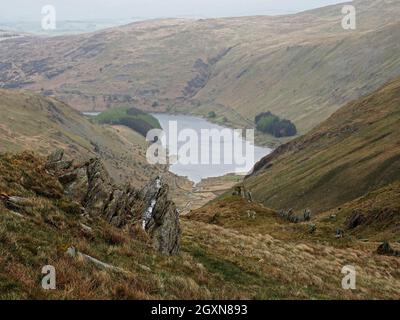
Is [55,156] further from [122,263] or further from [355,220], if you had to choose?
[355,220]

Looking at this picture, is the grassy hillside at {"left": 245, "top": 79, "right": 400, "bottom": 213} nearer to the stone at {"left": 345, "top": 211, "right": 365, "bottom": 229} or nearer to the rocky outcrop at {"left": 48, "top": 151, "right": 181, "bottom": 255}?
the stone at {"left": 345, "top": 211, "right": 365, "bottom": 229}

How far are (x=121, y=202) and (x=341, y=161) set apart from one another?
322 feet

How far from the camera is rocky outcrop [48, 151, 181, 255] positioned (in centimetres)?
2664

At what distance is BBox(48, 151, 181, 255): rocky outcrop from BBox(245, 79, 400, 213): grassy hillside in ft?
241

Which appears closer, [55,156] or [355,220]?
[55,156]

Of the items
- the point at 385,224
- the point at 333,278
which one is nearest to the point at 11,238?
the point at 333,278

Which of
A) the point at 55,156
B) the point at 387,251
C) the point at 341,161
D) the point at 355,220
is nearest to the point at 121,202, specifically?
the point at 55,156

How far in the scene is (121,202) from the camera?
28109 millimetres

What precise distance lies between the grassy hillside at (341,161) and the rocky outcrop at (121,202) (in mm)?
73526

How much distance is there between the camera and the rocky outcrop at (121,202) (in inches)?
1049

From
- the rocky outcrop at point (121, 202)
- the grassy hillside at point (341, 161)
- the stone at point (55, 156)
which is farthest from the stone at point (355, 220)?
the stone at point (55, 156)

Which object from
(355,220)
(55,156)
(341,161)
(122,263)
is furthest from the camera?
(341,161)

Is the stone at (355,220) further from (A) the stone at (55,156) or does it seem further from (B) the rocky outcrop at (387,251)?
(A) the stone at (55,156)

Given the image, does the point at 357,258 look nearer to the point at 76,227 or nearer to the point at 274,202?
the point at 76,227
